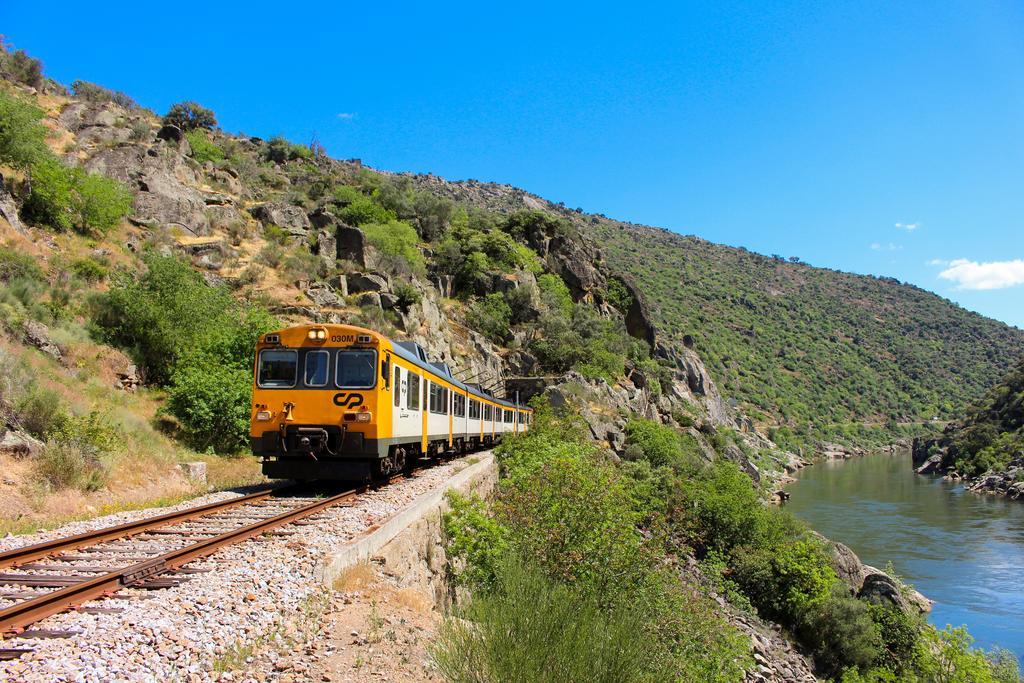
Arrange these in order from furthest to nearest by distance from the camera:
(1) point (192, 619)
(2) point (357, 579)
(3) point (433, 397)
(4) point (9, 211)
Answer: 1. (4) point (9, 211)
2. (3) point (433, 397)
3. (2) point (357, 579)
4. (1) point (192, 619)

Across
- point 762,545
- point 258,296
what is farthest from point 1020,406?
point 258,296

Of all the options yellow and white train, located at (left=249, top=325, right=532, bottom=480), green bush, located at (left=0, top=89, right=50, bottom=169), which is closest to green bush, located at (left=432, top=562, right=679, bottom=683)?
yellow and white train, located at (left=249, top=325, right=532, bottom=480)

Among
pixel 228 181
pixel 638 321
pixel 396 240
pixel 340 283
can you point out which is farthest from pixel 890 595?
pixel 228 181

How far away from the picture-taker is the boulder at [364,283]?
3678 centimetres

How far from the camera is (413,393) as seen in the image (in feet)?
45.4

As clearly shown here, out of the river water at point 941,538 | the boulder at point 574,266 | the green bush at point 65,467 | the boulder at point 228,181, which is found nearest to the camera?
the green bush at point 65,467

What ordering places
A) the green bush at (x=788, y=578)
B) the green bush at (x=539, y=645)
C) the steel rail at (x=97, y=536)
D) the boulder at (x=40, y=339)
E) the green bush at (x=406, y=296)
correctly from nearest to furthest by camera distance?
1. the green bush at (x=539, y=645)
2. the steel rail at (x=97, y=536)
3. the boulder at (x=40, y=339)
4. the green bush at (x=788, y=578)
5. the green bush at (x=406, y=296)

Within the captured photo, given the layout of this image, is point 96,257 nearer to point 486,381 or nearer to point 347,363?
point 347,363

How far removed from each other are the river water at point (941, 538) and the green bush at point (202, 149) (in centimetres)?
5311

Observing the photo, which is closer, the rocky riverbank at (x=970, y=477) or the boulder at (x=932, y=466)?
the rocky riverbank at (x=970, y=477)

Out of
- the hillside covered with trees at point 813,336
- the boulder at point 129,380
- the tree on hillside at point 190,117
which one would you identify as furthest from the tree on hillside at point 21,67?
the hillside covered with trees at point 813,336

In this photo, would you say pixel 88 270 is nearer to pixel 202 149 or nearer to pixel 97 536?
pixel 97 536

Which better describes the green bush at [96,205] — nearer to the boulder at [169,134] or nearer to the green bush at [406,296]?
the green bush at [406,296]

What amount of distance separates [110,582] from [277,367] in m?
6.47
